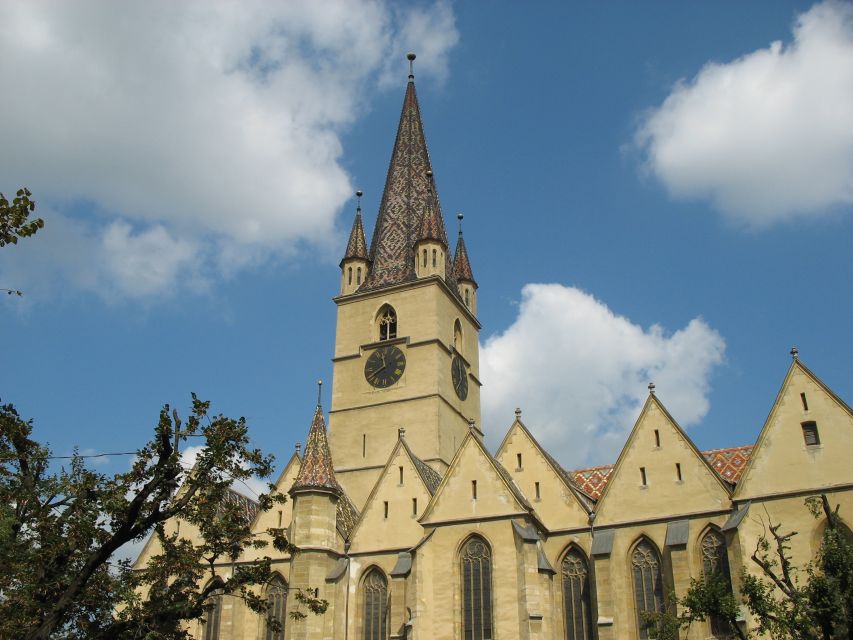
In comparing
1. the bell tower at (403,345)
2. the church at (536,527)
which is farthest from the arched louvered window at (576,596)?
the bell tower at (403,345)

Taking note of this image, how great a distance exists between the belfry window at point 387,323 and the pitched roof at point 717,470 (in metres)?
12.9

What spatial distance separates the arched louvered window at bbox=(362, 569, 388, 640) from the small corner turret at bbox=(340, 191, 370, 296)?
696 inches

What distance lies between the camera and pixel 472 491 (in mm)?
31703

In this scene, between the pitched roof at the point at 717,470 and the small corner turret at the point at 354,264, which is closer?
the pitched roof at the point at 717,470

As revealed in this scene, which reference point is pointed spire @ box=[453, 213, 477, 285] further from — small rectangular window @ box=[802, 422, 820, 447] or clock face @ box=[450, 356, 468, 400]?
small rectangular window @ box=[802, 422, 820, 447]

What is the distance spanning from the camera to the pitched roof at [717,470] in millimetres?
31781

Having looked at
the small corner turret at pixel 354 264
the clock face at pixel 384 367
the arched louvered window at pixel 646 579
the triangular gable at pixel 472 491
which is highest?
the small corner turret at pixel 354 264

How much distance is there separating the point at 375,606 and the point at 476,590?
5.07m

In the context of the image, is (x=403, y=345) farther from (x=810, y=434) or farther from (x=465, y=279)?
(x=810, y=434)

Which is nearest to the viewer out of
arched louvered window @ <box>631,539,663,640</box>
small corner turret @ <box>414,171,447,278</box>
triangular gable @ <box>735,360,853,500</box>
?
triangular gable @ <box>735,360,853,500</box>

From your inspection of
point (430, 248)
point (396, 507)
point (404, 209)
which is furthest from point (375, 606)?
point (404, 209)

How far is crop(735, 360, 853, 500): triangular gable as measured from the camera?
1110 inches

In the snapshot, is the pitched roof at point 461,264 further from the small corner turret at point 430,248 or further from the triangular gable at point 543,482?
the triangular gable at point 543,482

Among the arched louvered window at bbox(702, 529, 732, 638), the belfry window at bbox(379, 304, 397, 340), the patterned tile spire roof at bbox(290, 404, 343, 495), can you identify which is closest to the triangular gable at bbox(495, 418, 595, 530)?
the arched louvered window at bbox(702, 529, 732, 638)
